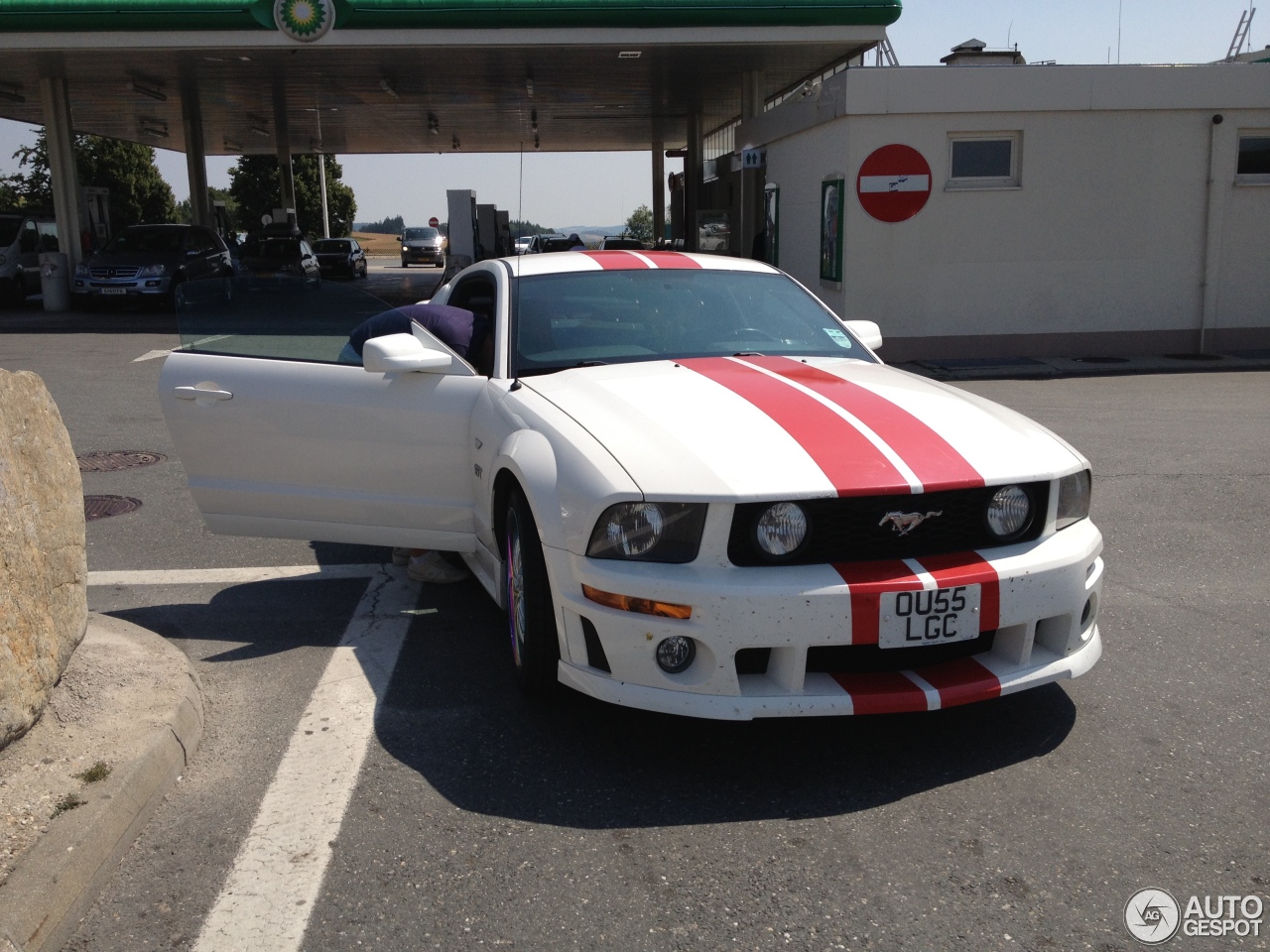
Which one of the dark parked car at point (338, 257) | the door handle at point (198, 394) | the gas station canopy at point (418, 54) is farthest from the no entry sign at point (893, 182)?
the dark parked car at point (338, 257)

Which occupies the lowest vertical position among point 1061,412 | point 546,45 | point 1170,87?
point 1061,412

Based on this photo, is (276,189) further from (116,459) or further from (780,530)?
(780,530)

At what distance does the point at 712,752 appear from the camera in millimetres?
3885

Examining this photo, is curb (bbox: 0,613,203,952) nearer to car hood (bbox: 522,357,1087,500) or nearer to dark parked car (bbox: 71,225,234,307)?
car hood (bbox: 522,357,1087,500)

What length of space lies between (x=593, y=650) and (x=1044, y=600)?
1.41 m

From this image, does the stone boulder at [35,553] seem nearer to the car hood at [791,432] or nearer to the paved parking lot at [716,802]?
the paved parking lot at [716,802]

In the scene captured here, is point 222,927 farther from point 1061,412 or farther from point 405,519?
point 1061,412

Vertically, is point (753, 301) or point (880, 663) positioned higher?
point (753, 301)

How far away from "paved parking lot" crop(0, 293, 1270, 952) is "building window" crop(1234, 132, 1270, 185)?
1259cm

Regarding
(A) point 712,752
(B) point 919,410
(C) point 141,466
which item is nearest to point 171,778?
(A) point 712,752

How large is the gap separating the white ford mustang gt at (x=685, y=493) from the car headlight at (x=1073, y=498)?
0.01 meters

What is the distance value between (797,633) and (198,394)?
119 inches

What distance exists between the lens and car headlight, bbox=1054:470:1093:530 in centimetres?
396
